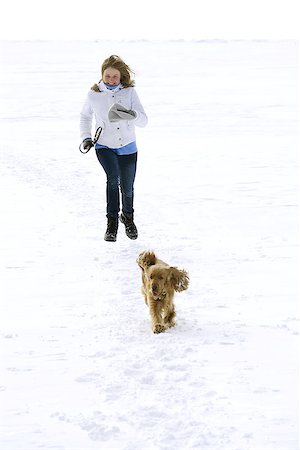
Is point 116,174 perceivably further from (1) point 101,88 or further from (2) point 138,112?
(1) point 101,88

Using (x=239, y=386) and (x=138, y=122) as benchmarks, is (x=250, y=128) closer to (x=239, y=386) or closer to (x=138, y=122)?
(x=138, y=122)

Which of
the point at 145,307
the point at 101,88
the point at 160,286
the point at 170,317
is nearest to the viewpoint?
the point at 160,286

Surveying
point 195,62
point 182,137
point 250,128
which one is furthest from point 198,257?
point 195,62

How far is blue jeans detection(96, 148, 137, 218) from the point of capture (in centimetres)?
676

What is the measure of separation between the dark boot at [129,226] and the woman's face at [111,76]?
147 cm

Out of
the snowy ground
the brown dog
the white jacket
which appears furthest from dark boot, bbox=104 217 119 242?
the brown dog

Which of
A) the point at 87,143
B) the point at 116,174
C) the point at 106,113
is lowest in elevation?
the point at 116,174

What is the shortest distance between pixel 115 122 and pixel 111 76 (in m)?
0.45

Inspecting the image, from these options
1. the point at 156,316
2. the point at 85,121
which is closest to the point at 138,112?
the point at 85,121

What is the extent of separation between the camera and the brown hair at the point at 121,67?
21.0 ft

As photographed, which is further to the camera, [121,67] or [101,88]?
[101,88]

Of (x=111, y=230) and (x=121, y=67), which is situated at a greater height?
(x=121, y=67)

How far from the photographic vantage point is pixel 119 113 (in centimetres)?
648

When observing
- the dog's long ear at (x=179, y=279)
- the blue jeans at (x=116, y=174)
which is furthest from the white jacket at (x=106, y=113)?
the dog's long ear at (x=179, y=279)
